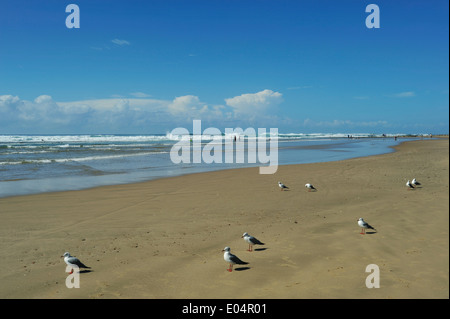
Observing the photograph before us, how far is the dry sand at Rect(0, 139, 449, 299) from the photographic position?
5406 mm

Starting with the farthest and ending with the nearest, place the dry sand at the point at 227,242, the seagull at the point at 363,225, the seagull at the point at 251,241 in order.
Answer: the seagull at the point at 363,225, the seagull at the point at 251,241, the dry sand at the point at 227,242

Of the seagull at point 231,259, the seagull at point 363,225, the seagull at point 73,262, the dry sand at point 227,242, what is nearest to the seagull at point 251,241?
the dry sand at point 227,242

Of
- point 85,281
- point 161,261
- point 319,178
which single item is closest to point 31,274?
point 85,281

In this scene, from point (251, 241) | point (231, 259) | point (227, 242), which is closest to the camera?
point (231, 259)

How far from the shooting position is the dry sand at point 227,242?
541cm

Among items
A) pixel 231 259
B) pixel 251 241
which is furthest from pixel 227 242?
pixel 231 259

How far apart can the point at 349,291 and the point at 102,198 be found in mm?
10953

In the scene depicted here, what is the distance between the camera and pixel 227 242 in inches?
315

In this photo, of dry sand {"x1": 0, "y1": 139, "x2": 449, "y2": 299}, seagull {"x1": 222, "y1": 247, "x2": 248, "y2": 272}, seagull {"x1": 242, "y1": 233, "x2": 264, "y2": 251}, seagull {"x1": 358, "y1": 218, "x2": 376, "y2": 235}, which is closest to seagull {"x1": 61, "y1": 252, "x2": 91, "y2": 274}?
dry sand {"x1": 0, "y1": 139, "x2": 449, "y2": 299}

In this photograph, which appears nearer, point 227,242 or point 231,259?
point 231,259

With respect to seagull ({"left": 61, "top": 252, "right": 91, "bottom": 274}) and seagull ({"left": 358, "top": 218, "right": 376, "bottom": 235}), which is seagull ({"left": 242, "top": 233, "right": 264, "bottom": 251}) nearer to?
seagull ({"left": 358, "top": 218, "right": 376, "bottom": 235})

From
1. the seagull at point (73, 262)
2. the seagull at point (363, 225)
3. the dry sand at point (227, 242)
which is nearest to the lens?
the dry sand at point (227, 242)

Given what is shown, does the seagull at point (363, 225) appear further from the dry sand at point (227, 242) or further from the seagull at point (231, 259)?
the seagull at point (231, 259)

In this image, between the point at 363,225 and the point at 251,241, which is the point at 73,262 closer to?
the point at 251,241
